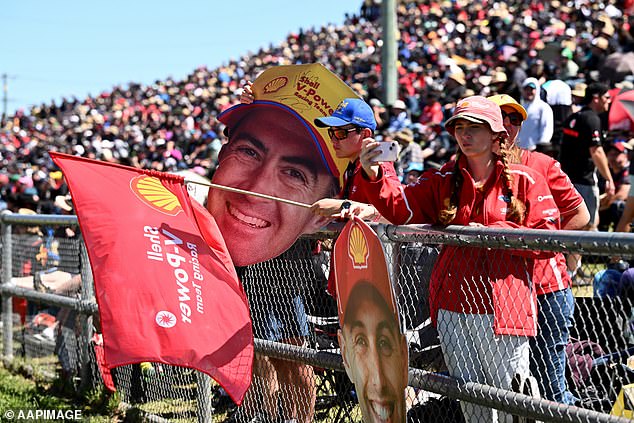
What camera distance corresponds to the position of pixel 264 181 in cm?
491

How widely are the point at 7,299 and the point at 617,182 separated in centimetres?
648

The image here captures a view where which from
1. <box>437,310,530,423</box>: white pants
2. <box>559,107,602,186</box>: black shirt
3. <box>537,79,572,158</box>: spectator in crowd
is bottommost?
<box>437,310,530,423</box>: white pants

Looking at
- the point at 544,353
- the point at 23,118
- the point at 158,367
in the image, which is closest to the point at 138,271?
the point at 544,353

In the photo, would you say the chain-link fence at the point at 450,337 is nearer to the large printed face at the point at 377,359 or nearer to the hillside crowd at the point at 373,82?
the large printed face at the point at 377,359

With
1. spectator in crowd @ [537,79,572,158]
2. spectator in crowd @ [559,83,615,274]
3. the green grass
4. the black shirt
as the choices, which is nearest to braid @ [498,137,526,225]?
the green grass

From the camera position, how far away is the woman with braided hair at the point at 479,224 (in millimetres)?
3617

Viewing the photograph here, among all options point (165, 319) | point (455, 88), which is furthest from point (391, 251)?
point (455, 88)

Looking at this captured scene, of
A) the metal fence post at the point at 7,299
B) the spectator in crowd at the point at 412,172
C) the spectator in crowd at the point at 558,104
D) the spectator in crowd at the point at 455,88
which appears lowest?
the metal fence post at the point at 7,299

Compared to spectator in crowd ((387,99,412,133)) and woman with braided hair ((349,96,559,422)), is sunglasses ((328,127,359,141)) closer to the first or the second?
woman with braided hair ((349,96,559,422))

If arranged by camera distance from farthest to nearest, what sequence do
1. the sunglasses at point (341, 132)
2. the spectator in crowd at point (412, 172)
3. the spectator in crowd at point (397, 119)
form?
the spectator in crowd at point (397, 119) → the spectator in crowd at point (412, 172) → the sunglasses at point (341, 132)

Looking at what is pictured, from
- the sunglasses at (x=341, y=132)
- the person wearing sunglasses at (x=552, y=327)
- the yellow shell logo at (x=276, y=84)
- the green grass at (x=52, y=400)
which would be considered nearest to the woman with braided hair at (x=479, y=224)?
the person wearing sunglasses at (x=552, y=327)

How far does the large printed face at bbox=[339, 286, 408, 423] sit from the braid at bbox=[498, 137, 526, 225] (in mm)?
695

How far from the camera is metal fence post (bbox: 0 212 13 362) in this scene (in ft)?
25.8

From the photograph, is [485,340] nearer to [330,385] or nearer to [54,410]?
[330,385]
